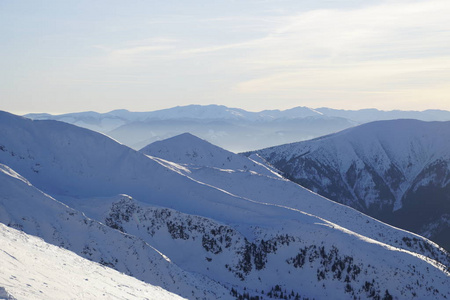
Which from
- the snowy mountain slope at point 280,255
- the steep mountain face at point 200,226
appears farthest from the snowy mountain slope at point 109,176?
the snowy mountain slope at point 280,255

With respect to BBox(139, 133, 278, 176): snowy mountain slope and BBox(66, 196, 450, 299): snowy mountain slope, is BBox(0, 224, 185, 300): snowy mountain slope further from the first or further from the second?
BBox(139, 133, 278, 176): snowy mountain slope

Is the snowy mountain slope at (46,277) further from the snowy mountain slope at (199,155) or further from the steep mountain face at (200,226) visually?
the snowy mountain slope at (199,155)

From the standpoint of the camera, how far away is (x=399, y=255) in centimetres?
9281

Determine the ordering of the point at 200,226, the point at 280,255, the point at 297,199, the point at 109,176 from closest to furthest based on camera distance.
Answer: the point at 280,255, the point at 200,226, the point at 109,176, the point at 297,199

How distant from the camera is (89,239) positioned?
74.5 m

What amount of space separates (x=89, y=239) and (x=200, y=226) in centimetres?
2907

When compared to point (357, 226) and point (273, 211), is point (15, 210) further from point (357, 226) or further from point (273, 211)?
point (357, 226)

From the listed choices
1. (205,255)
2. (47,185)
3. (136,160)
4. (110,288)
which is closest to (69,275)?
(110,288)

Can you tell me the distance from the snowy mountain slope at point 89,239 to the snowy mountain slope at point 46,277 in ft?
87.9

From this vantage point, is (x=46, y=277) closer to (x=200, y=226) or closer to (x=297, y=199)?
(x=200, y=226)

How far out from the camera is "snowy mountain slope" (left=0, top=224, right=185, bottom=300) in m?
25.3

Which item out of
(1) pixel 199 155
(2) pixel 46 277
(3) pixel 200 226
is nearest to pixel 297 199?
(3) pixel 200 226

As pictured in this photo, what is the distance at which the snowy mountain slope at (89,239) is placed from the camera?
232 feet

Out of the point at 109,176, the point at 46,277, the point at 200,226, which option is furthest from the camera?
the point at 109,176
